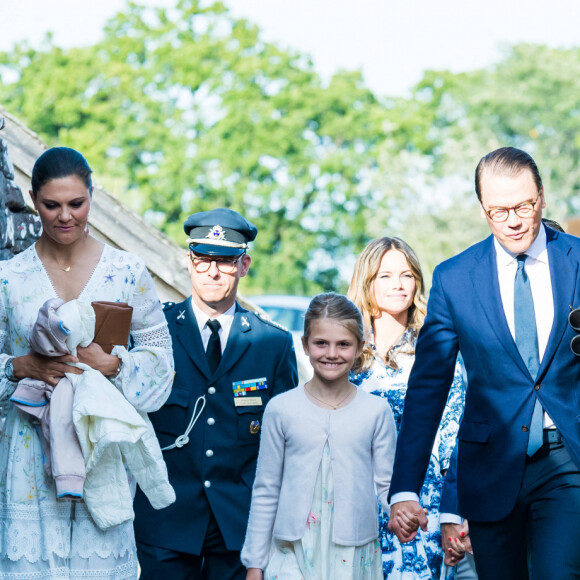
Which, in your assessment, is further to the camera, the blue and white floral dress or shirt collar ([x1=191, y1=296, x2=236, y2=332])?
shirt collar ([x1=191, y1=296, x2=236, y2=332])

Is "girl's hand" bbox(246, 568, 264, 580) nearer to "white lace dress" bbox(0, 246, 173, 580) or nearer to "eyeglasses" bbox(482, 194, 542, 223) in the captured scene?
"white lace dress" bbox(0, 246, 173, 580)

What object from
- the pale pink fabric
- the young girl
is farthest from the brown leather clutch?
the young girl

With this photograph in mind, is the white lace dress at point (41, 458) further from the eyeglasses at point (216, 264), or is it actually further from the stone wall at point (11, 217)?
the stone wall at point (11, 217)

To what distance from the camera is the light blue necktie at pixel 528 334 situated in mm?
3799

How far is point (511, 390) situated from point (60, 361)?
161cm

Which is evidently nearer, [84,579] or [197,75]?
[84,579]

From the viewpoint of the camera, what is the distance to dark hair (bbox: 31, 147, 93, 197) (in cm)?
398

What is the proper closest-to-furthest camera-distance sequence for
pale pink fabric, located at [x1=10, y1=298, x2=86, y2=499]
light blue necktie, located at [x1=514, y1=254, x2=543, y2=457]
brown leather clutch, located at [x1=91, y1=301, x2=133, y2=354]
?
pale pink fabric, located at [x1=10, y1=298, x2=86, y2=499]
light blue necktie, located at [x1=514, y1=254, x2=543, y2=457]
brown leather clutch, located at [x1=91, y1=301, x2=133, y2=354]

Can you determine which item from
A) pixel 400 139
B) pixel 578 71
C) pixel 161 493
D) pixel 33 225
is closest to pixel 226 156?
pixel 400 139

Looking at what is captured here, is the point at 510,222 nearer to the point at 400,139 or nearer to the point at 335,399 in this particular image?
the point at 335,399

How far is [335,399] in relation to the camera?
4574mm

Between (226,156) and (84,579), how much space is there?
91.1 feet

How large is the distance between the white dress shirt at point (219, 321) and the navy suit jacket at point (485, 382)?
1.19m

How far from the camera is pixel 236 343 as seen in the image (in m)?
5.08
